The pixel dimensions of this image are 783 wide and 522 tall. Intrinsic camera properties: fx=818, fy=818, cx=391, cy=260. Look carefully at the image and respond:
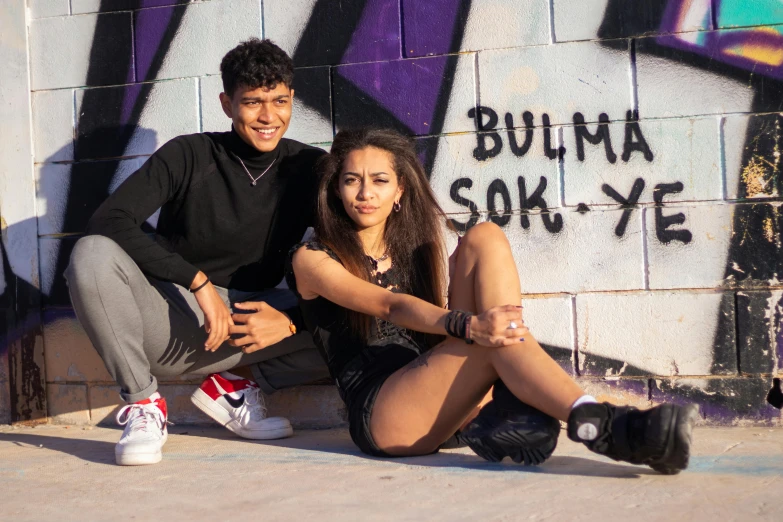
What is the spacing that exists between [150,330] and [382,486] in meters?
1.13

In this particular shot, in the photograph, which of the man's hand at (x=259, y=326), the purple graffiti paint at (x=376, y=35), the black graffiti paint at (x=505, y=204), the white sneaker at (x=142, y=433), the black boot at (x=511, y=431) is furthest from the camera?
the purple graffiti paint at (x=376, y=35)

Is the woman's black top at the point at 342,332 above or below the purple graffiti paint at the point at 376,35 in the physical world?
below

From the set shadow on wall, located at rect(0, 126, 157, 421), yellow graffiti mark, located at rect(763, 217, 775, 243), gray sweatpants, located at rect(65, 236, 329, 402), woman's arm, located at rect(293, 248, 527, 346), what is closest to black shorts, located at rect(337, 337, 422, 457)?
woman's arm, located at rect(293, 248, 527, 346)

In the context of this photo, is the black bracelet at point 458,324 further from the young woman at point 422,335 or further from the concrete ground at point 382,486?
the concrete ground at point 382,486

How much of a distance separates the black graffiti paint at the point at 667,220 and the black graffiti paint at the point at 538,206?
36 centimetres

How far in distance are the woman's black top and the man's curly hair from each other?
66cm

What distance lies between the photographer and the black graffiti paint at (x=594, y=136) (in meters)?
3.11

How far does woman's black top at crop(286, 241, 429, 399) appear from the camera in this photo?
271cm

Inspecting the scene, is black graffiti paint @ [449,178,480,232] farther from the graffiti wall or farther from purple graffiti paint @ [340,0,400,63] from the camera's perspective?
purple graffiti paint @ [340,0,400,63]

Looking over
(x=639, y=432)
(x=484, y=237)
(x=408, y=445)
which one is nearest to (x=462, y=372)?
(x=408, y=445)

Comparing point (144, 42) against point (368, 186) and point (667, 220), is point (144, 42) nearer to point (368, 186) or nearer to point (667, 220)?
point (368, 186)

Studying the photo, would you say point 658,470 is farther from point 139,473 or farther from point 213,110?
point 213,110

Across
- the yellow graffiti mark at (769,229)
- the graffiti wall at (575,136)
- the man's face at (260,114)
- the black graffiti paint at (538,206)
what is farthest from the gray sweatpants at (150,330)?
the yellow graffiti mark at (769,229)

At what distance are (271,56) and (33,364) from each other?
67.0 inches
